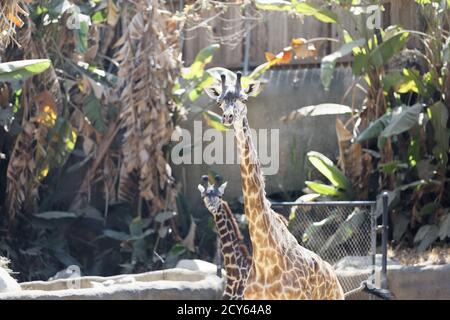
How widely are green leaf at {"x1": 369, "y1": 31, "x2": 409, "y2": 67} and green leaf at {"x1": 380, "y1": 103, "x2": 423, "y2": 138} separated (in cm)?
63

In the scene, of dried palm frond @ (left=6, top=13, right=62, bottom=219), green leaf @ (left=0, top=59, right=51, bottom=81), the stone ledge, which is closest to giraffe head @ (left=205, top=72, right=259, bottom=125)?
the stone ledge

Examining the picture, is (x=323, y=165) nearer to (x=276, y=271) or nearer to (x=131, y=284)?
(x=131, y=284)

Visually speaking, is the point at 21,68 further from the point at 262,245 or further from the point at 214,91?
the point at 262,245

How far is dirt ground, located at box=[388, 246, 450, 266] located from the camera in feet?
41.8

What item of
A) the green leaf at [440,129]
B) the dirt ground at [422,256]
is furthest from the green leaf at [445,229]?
the green leaf at [440,129]

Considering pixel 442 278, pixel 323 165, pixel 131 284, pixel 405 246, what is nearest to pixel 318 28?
pixel 323 165

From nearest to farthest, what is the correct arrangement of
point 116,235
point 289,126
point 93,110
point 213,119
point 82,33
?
point 82,33, point 116,235, point 93,110, point 213,119, point 289,126

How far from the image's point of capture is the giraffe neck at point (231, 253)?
1099 cm

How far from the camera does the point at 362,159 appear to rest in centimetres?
1409

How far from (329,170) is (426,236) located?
1381 mm

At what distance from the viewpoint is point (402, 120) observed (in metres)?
13.3

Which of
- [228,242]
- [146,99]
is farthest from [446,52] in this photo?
[146,99]

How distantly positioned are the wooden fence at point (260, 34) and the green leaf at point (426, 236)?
107 inches

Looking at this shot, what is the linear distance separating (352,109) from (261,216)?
533 centimetres
